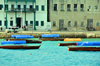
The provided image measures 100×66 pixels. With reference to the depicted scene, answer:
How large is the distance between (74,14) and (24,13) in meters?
11.6

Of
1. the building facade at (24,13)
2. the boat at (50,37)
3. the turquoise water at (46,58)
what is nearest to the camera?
the turquoise water at (46,58)

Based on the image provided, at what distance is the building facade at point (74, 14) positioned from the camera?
207ft

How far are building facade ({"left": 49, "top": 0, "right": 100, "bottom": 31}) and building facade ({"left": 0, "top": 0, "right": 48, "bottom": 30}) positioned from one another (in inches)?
94.1

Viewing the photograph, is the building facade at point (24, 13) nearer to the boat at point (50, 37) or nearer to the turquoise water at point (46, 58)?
the boat at point (50, 37)

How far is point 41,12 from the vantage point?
203 feet

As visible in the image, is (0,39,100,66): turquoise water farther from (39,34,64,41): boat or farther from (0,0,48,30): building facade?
(0,0,48,30): building facade

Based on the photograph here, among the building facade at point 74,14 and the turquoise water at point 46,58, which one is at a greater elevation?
the building facade at point 74,14

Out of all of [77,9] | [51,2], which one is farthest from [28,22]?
[77,9]

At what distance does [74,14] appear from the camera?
63.5 meters

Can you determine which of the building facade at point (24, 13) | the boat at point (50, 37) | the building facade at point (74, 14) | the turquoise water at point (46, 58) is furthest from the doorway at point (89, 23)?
the turquoise water at point (46, 58)

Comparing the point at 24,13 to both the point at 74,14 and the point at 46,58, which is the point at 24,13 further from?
the point at 46,58

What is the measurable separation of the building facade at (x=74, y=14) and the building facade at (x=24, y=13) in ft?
7.84

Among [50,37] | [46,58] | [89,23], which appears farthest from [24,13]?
[46,58]

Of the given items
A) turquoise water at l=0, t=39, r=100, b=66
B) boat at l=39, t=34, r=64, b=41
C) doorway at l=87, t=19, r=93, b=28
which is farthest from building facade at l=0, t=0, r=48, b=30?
turquoise water at l=0, t=39, r=100, b=66
